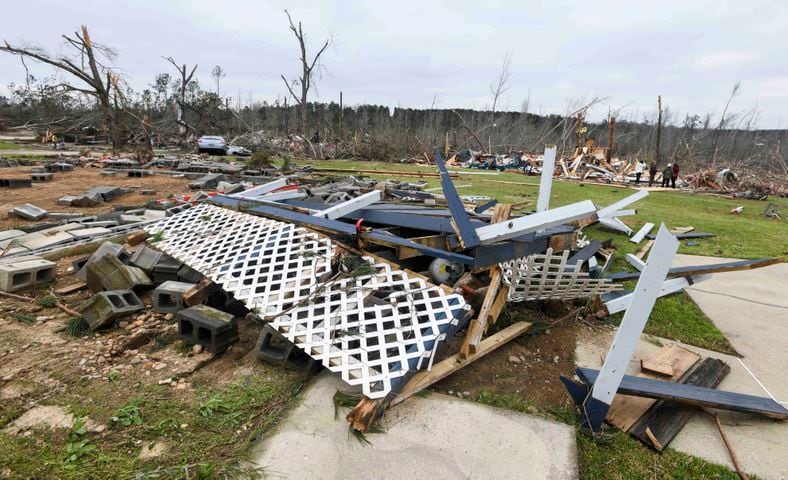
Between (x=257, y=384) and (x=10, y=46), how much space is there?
78.4 ft

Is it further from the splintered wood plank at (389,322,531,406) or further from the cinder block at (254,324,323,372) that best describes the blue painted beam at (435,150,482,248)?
the cinder block at (254,324,323,372)

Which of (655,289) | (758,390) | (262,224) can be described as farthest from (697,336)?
(262,224)

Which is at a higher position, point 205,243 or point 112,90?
point 112,90

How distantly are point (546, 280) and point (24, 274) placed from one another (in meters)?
4.97

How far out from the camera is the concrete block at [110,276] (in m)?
3.62

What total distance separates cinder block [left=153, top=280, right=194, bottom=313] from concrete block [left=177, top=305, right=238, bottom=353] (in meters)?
0.37

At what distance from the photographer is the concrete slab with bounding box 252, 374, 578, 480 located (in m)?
1.88

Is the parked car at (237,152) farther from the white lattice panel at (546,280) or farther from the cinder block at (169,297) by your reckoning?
the white lattice panel at (546,280)

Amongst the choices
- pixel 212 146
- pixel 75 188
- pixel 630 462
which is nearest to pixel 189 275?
pixel 630 462

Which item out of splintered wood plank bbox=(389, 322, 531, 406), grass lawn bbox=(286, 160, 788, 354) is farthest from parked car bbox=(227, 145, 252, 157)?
splintered wood plank bbox=(389, 322, 531, 406)

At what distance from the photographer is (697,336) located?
140 inches

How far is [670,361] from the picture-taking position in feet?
9.71

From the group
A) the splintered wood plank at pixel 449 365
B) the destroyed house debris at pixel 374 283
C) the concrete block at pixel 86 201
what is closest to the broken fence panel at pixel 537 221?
the destroyed house debris at pixel 374 283

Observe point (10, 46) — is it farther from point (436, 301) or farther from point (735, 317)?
point (735, 317)
